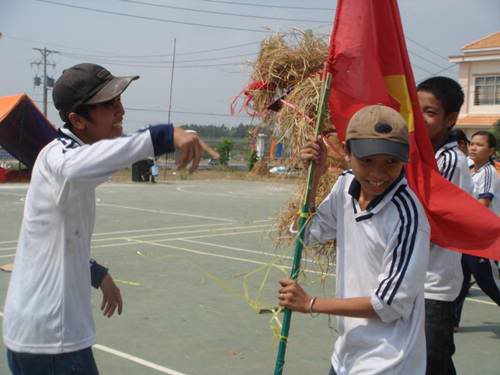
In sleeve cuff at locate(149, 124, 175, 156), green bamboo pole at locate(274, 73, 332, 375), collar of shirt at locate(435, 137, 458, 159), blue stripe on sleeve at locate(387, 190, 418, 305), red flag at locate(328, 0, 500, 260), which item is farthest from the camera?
collar of shirt at locate(435, 137, 458, 159)

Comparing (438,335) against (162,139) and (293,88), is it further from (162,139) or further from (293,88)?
(162,139)

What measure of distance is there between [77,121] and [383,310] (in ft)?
4.78

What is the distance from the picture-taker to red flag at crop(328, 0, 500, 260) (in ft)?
10.3

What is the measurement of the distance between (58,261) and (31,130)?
9.20 feet

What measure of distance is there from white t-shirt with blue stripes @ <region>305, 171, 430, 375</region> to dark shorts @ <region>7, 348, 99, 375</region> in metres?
1.09

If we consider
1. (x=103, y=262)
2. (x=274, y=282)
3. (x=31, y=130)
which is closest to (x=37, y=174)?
(x=31, y=130)

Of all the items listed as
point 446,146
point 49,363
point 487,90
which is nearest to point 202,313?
point 446,146

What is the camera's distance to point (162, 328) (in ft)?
20.5

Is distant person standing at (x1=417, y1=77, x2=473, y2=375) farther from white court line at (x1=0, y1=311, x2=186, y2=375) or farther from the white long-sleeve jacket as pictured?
white court line at (x1=0, y1=311, x2=186, y2=375)

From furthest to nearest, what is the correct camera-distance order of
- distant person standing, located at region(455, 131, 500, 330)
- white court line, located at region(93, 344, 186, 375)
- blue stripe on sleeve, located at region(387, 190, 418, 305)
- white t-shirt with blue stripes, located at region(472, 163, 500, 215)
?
white t-shirt with blue stripes, located at region(472, 163, 500, 215)
distant person standing, located at region(455, 131, 500, 330)
white court line, located at region(93, 344, 186, 375)
blue stripe on sleeve, located at region(387, 190, 418, 305)

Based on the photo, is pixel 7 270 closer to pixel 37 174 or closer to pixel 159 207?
pixel 37 174

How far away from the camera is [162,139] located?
87.6 inches


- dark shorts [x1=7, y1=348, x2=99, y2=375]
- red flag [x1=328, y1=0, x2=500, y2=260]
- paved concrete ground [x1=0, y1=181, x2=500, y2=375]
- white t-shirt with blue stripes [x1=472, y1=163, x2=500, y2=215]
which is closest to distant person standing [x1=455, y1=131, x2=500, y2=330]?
white t-shirt with blue stripes [x1=472, y1=163, x2=500, y2=215]

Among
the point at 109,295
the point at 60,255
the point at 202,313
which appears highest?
the point at 60,255
